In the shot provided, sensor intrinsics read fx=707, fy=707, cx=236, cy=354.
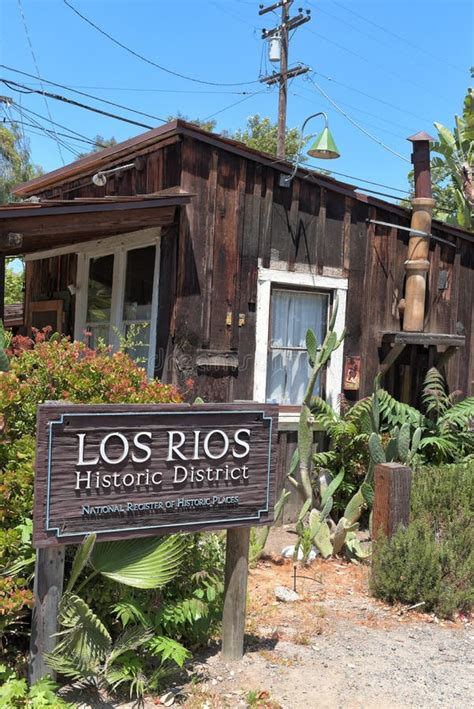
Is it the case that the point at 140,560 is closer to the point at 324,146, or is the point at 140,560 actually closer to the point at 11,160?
the point at 324,146

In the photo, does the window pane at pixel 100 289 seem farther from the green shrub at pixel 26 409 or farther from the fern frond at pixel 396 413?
the green shrub at pixel 26 409

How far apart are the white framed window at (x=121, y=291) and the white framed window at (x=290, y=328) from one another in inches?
42.9

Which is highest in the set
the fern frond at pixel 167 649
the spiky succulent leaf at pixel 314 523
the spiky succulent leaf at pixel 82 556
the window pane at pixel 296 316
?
the window pane at pixel 296 316

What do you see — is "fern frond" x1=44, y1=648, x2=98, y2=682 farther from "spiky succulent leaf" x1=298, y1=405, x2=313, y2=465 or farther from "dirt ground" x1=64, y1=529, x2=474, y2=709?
"spiky succulent leaf" x1=298, y1=405, x2=313, y2=465

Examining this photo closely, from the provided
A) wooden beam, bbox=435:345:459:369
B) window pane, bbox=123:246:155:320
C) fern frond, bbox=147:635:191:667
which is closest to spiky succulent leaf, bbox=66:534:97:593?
fern frond, bbox=147:635:191:667

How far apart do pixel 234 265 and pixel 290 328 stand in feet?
→ 3.35

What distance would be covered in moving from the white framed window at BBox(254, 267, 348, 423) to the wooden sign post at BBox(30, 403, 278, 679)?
3.17 metres

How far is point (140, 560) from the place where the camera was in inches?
142

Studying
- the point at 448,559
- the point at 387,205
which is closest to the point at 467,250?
the point at 387,205

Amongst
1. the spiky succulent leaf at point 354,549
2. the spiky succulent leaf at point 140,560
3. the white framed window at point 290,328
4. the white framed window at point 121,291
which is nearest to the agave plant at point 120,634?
the spiky succulent leaf at point 140,560

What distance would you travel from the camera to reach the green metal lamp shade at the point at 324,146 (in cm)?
701

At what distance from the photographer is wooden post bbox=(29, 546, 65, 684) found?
331 cm

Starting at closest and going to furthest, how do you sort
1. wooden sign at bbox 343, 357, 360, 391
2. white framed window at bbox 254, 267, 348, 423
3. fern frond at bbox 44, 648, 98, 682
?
fern frond at bbox 44, 648, 98, 682 < white framed window at bbox 254, 267, 348, 423 < wooden sign at bbox 343, 357, 360, 391

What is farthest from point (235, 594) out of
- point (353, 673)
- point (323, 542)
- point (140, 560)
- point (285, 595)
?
point (323, 542)
